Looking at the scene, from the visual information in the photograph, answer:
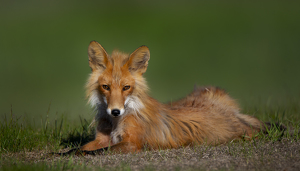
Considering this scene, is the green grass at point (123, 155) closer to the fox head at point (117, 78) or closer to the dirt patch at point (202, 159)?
the dirt patch at point (202, 159)

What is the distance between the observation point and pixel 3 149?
15.9 feet

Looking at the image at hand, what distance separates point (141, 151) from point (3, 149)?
2.21 m

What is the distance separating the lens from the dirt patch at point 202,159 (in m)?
3.61

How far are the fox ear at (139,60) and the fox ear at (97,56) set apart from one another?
408 millimetres

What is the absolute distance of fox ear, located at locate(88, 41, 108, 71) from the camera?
4754mm

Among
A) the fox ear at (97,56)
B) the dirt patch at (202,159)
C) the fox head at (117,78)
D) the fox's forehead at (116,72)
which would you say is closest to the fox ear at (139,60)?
the fox head at (117,78)

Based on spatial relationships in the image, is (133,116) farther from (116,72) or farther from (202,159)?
(202,159)

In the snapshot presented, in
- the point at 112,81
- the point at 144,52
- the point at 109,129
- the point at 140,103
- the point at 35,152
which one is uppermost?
the point at 144,52

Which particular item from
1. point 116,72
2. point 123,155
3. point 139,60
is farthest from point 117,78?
point 123,155

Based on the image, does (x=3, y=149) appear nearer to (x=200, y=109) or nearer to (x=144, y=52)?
(x=144, y=52)

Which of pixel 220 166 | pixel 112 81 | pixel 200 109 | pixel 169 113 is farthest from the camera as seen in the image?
pixel 200 109

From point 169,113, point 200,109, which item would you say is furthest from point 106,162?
point 200,109

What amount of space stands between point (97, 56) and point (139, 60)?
2.18 feet

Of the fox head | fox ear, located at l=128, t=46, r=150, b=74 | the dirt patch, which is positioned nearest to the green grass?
the dirt patch
